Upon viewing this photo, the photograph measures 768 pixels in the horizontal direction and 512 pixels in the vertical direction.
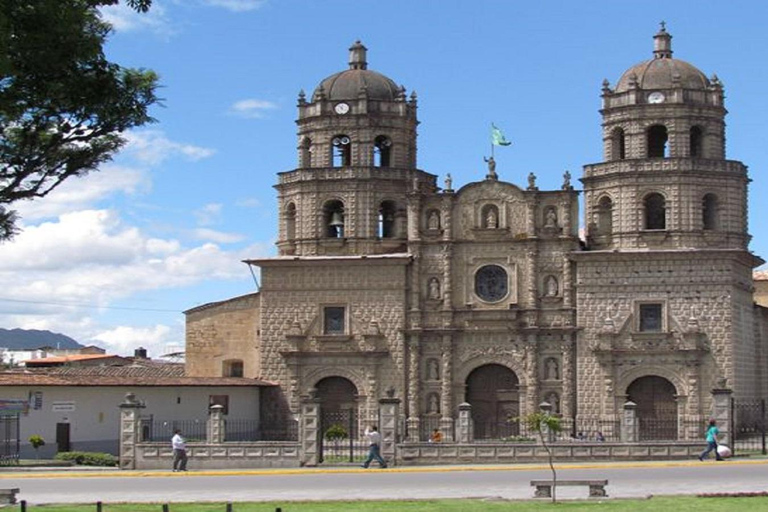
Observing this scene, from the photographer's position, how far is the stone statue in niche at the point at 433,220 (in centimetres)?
5847

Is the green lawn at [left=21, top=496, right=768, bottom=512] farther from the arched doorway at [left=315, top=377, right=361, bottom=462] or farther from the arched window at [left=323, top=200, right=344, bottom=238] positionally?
the arched window at [left=323, top=200, right=344, bottom=238]

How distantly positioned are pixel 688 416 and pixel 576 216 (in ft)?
29.0

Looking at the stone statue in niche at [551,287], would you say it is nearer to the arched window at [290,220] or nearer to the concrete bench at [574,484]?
the arched window at [290,220]

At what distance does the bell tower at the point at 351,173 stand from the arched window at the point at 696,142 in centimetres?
1076

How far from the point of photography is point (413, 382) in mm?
57719

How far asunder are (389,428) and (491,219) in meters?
18.5

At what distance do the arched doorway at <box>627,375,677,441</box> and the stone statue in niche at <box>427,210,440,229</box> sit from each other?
9.87 m

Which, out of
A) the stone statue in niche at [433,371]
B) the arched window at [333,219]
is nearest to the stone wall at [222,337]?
the arched window at [333,219]

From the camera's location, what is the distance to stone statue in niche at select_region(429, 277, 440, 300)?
58188 millimetres

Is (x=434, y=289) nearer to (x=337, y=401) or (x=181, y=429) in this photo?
(x=337, y=401)

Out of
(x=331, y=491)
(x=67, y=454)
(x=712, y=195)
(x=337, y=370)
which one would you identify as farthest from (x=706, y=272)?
(x=331, y=491)

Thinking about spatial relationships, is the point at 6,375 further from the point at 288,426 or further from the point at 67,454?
the point at 288,426

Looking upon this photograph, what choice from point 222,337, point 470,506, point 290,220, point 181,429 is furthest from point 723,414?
point 222,337

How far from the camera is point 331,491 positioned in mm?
30594
